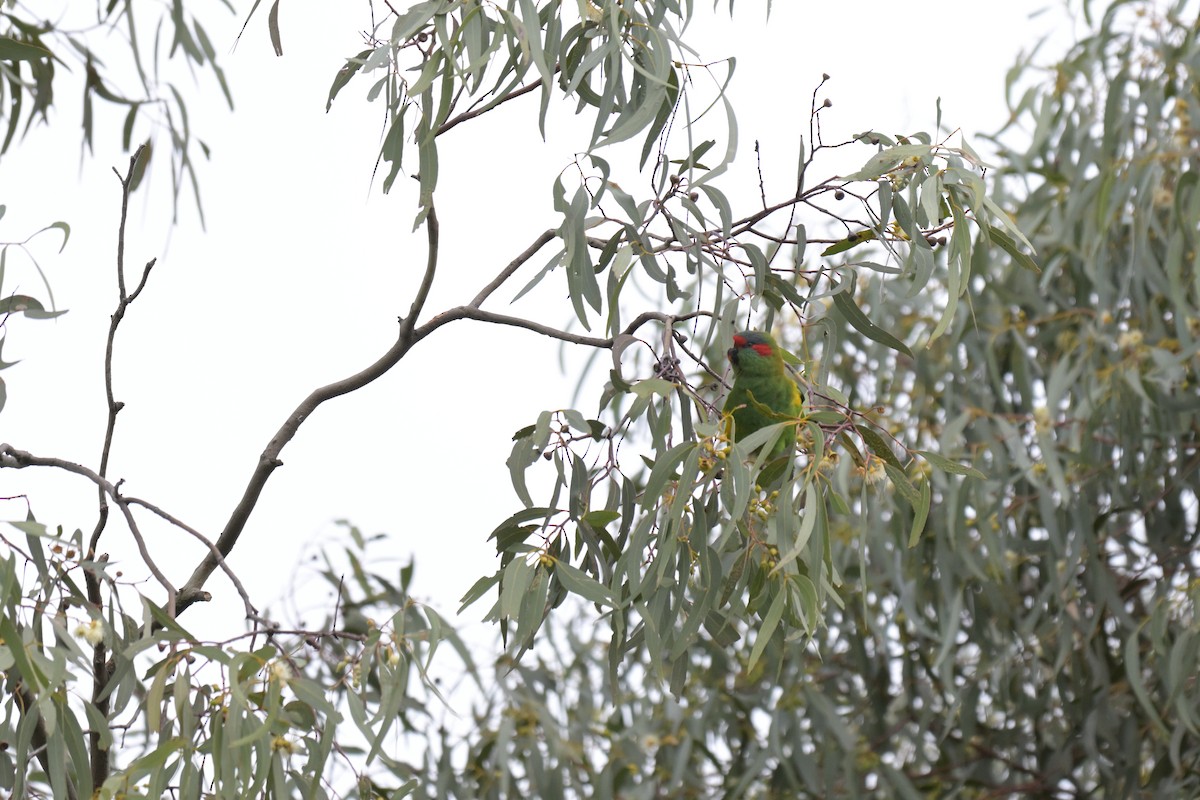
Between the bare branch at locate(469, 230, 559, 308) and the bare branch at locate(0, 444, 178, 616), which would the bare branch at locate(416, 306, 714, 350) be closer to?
the bare branch at locate(469, 230, 559, 308)

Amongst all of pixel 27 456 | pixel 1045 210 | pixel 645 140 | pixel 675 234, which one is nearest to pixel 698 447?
pixel 675 234

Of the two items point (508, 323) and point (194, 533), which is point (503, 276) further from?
point (194, 533)

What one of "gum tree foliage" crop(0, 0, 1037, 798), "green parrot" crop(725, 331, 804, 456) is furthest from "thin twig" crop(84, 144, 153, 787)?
"green parrot" crop(725, 331, 804, 456)

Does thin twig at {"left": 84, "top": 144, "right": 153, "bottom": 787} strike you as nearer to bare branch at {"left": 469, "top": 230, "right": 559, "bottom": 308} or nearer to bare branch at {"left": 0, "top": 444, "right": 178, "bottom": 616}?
bare branch at {"left": 0, "top": 444, "right": 178, "bottom": 616}

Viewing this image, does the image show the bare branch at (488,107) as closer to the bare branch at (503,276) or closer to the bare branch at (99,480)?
the bare branch at (503,276)

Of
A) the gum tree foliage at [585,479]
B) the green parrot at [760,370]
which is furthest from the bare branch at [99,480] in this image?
the green parrot at [760,370]

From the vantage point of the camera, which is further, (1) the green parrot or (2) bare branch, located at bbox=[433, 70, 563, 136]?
(1) the green parrot

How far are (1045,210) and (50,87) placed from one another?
184 centimetres

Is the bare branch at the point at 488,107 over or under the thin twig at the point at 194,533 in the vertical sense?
over

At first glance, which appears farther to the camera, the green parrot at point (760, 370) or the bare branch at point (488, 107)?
the green parrot at point (760, 370)

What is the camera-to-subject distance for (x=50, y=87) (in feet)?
5.86

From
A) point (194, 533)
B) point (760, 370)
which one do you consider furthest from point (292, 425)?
point (760, 370)

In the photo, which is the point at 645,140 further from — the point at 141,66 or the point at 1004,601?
the point at 1004,601

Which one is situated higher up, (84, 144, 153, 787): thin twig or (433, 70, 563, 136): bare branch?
(433, 70, 563, 136): bare branch
